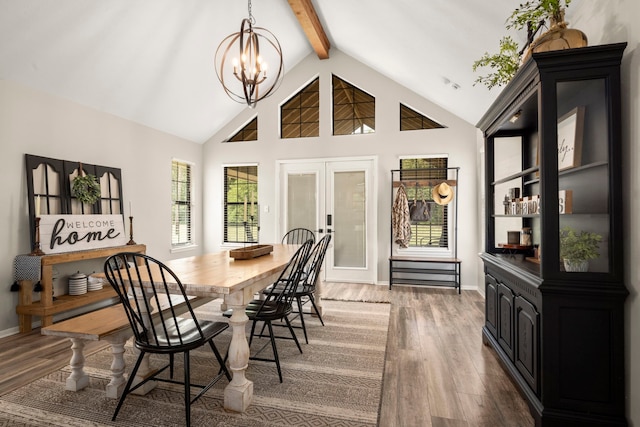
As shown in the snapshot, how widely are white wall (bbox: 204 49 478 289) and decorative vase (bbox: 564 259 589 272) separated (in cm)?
324

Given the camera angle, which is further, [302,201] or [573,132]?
[302,201]

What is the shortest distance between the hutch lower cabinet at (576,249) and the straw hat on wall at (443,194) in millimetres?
3027

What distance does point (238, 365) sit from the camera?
2037mm

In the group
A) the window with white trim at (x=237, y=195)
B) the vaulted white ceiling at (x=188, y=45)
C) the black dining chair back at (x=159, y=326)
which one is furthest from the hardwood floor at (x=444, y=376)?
the window with white trim at (x=237, y=195)

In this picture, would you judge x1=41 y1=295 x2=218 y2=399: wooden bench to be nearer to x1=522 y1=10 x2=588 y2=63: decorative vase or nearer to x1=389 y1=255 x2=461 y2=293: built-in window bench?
x1=522 y1=10 x2=588 y2=63: decorative vase

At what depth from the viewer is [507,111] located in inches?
98.9

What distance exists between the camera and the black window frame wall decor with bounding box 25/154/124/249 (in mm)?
3551

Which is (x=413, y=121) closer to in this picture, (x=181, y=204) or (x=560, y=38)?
(x=560, y=38)

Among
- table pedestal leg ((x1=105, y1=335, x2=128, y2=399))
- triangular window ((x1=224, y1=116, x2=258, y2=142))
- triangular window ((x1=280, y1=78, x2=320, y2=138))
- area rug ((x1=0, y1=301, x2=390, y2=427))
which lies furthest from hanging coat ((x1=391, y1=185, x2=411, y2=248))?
table pedestal leg ((x1=105, y1=335, x2=128, y2=399))

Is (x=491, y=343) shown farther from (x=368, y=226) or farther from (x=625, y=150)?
(x=368, y=226)

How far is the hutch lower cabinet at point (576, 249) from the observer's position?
1.80m

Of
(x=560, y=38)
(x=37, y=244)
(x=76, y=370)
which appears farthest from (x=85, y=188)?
(x=560, y=38)

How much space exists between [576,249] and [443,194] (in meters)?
3.31

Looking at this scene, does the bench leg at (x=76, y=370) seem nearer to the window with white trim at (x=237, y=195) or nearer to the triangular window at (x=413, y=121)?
the window with white trim at (x=237, y=195)
